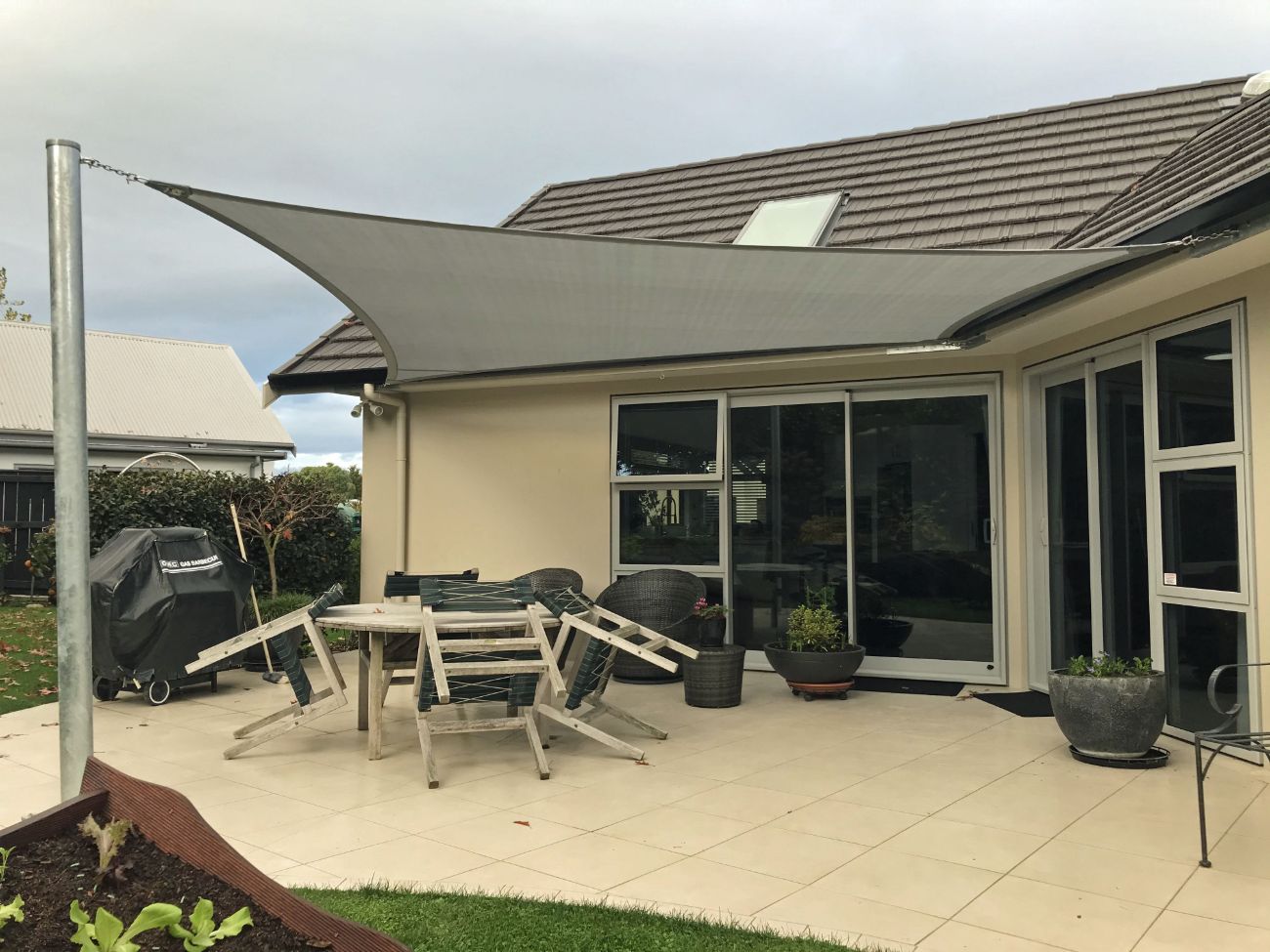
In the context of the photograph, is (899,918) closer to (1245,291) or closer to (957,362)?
(1245,291)

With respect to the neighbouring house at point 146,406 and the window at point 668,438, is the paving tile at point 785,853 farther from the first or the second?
the neighbouring house at point 146,406

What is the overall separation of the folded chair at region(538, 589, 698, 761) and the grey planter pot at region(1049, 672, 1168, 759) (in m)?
1.95

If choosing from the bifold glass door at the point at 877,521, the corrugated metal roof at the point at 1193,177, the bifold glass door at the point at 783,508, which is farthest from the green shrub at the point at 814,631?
the corrugated metal roof at the point at 1193,177

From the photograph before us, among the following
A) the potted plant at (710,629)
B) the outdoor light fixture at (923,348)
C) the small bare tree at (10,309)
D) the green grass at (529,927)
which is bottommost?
the green grass at (529,927)

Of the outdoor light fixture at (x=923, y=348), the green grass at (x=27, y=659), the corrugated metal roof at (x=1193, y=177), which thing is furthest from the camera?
the green grass at (x=27, y=659)

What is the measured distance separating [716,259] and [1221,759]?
3.59 metres

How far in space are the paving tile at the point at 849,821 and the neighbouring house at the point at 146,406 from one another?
17.3 metres

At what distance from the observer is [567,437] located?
8.23 meters

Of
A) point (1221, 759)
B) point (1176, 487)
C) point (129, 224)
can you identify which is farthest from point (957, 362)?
point (129, 224)

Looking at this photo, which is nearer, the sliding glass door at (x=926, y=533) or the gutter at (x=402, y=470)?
the sliding glass door at (x=926, y=533)

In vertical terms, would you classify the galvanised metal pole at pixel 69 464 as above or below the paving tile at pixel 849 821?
above

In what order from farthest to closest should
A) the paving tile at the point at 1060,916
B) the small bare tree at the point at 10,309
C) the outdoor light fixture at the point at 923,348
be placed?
the small bare tree at the point at 10,309
the outdoor light fixture at the point at 923,348
the paving tile at the point at 1060,916

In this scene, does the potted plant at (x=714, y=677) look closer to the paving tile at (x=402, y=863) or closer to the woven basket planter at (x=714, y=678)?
the woven basket planter at (x=714, y=678)

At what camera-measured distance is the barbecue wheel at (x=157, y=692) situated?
21.1 feet
